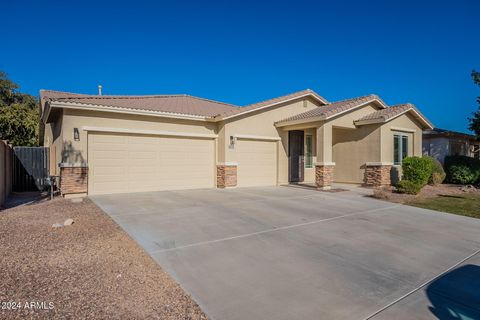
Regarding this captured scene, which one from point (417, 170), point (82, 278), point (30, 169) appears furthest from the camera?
point (30, 169)

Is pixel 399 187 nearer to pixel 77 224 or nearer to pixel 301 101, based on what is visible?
pixel 301 101

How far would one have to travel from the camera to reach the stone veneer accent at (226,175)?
13.3 meters

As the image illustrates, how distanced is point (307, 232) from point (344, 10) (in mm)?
14898

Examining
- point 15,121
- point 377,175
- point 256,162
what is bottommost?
point 377,175

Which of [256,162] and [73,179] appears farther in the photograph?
[256,162]

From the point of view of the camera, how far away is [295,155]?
52.5 feet

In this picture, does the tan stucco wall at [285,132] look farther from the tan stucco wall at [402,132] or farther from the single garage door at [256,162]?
the single garage door at [256,162]

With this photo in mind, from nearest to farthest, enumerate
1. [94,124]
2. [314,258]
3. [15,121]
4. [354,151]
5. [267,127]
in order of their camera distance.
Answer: [314,258] → [94,124] → [267,127] → [354,151] → [15,121]

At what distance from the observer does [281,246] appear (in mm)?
5184

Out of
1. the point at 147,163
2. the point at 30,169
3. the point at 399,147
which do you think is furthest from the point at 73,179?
the point at 399,147

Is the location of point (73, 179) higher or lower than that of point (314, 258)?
higher

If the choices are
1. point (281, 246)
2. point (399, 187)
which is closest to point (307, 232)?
point (281, 246)

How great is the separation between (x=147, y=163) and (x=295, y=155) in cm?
813

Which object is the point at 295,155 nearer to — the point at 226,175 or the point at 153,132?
the point at 226,175
